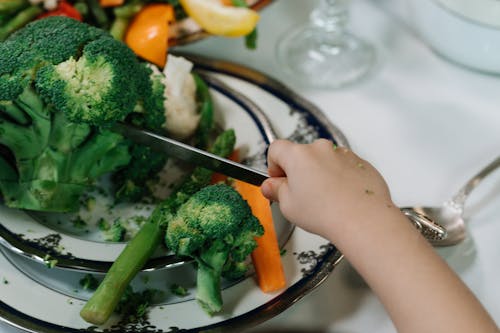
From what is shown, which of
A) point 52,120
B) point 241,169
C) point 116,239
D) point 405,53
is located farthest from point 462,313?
point 405,53

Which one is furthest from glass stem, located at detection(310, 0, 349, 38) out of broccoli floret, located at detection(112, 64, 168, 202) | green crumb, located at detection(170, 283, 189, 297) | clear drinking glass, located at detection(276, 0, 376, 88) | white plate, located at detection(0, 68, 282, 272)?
green crumb, located at detection(170, 283, 189, 297)

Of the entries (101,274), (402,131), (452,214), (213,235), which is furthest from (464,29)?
(101,274)

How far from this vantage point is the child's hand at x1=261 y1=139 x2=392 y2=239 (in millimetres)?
690

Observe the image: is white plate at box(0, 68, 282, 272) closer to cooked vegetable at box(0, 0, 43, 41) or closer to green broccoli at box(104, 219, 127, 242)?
green broccoli at box(104, 219, 127, 242)

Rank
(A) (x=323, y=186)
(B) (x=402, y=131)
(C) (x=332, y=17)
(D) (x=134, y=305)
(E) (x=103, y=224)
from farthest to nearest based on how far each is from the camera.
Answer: (C) (x=332, y=17)
(B) (x=402, y=131)
(E) (x=103, y=224)
(D) (x=134, y=305)
(A) (x=323, y=186)

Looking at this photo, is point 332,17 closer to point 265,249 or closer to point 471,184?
point 471,184

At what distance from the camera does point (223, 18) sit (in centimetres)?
113

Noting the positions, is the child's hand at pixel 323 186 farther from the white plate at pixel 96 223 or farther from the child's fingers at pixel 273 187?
the white plate at pixel 96 223

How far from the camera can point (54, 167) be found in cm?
90

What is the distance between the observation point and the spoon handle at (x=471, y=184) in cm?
94

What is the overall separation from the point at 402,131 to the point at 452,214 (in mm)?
193

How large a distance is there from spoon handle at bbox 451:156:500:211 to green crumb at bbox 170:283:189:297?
0.38 meters

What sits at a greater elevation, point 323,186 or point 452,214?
point 323,186

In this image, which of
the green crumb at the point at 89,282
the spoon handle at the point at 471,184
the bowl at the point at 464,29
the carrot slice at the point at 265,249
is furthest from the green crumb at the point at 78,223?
the bowl at the point at 464,29
